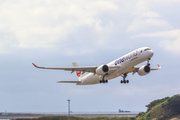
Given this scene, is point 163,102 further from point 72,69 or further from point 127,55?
point 72,69

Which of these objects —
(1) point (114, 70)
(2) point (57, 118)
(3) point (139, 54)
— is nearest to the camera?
(3) point (139, 54)

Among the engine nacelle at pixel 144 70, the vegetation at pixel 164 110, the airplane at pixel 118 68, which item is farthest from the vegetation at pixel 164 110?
the airplane at pixel 118 68

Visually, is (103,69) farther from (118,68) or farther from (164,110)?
(164,110)

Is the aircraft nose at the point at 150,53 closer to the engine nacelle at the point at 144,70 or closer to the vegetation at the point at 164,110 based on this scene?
the engine nacelle at the point at 144,70

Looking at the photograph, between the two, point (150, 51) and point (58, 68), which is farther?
point (58, 68)

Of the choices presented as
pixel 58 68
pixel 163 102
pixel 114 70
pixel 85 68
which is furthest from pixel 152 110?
pixel 58 68

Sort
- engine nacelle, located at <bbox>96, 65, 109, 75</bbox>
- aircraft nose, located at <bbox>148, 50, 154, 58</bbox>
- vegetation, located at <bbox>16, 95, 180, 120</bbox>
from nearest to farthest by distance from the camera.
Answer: aircraft nose, located at <bbox>148, 50, 154, 58</bbox> → vegetation, located at <bbox>16, 95, 180, 120</bbox> → engine nacelle, located at <bbox>96, 65, 109, 75</bbox>

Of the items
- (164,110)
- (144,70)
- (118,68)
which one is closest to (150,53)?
(118,68)

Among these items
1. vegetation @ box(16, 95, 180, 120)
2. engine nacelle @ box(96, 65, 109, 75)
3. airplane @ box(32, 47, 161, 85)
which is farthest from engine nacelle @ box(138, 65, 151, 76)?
engine nacelle @ box(96, 65, 109, 75)

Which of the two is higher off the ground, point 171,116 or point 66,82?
point 66,82

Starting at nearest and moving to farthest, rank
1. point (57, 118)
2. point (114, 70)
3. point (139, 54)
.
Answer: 1. point (139, 54)
2. point (114, 70)
3. point (57, 118)

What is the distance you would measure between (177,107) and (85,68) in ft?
54.6

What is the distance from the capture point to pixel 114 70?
5019 cm

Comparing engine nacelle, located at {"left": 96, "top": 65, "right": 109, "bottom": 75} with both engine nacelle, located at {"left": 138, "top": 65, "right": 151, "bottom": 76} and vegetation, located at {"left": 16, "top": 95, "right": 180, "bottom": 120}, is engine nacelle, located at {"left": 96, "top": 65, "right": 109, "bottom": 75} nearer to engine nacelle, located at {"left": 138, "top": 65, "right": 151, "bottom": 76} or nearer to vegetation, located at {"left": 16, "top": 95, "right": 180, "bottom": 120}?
engine nacelle, located at {"left": 138, "top": 65, "right": 151, "bottom": 76}
